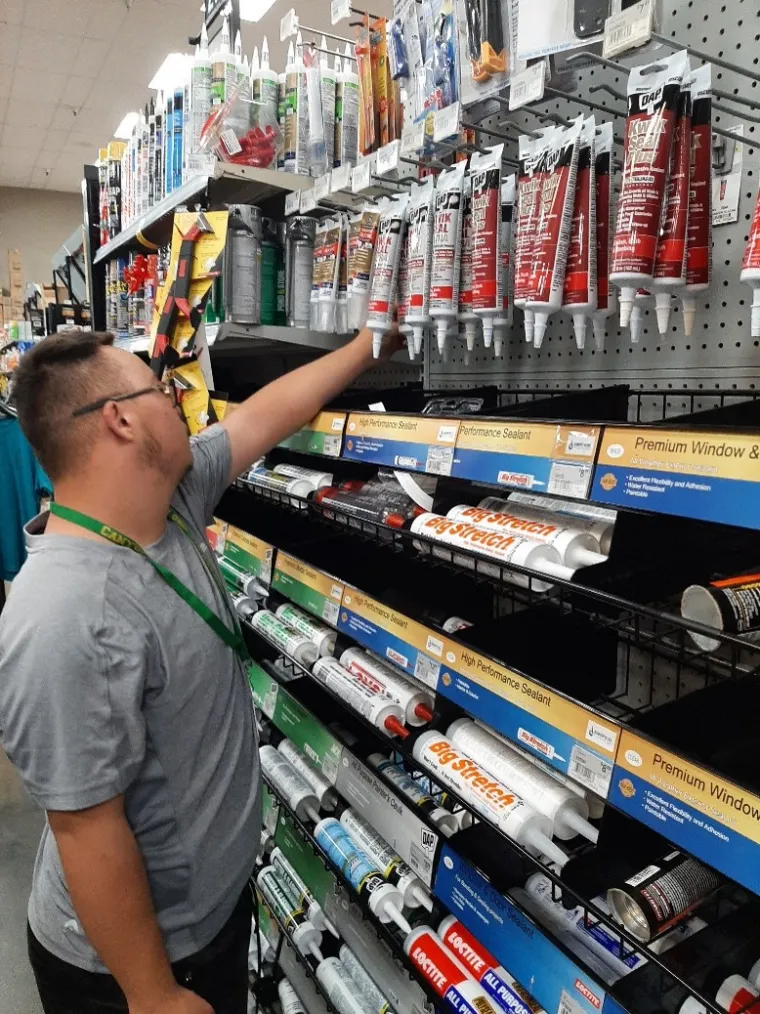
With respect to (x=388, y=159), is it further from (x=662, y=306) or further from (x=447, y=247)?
(x=662, y=306)

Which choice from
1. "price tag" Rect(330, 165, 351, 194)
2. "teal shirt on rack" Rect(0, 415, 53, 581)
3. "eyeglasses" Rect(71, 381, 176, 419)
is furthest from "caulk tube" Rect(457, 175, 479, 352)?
"teal shirt on rack" Rect(0, 415, 53, 581)

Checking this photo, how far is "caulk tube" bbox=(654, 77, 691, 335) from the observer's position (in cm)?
87

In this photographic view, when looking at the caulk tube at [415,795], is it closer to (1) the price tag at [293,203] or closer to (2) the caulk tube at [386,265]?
(2) the caulk tube at [386,265]

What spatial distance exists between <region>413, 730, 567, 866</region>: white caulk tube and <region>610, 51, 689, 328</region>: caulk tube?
0.73 meters

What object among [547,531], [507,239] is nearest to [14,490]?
[507,239]

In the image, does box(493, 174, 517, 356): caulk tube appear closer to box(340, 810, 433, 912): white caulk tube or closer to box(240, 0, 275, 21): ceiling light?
box(340, 810, 433, 912): white caulk tube

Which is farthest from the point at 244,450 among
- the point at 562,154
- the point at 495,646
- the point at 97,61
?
the point at 97,61

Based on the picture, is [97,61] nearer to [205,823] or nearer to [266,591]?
[266,591]

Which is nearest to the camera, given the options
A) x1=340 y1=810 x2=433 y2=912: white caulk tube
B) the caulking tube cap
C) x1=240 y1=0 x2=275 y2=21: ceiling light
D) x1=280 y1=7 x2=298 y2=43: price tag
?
the caulking tube cap

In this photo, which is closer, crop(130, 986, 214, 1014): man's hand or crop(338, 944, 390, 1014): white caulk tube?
crop(130, 986, 214, 1014): man's hand

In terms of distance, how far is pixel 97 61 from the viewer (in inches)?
259

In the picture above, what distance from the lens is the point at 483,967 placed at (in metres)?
1.24

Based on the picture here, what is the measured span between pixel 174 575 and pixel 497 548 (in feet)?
1.81

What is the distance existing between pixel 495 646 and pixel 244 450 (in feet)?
2.53
